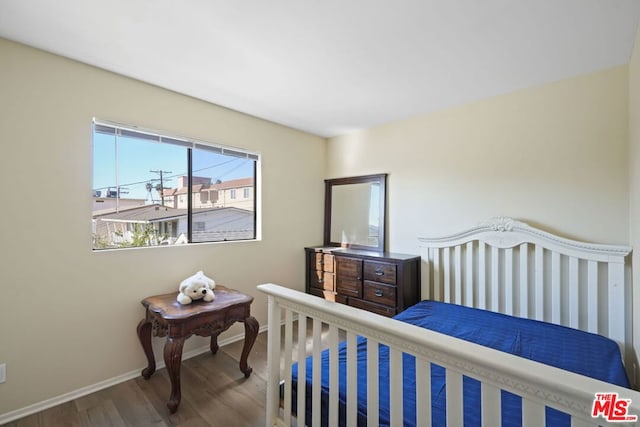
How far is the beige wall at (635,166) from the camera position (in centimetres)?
169

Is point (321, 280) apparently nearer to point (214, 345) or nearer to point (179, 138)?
point (214, 345)

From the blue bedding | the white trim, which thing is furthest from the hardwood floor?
the white trim

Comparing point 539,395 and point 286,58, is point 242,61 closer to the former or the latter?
point 286,58

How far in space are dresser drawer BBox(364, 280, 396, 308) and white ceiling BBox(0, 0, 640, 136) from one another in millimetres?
1794

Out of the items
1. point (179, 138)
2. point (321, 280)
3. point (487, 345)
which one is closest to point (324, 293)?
point (321, 280)

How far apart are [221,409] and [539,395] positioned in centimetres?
189

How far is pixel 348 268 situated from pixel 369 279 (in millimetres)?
273

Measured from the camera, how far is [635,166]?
1.77m

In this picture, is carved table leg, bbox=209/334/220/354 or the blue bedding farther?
carved table leg, bbox=209/334/220/354

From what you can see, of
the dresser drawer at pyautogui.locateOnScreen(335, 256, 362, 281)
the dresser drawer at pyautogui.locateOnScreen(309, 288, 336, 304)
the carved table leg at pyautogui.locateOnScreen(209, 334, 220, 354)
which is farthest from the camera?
the dresser drawer at pyautogui.locateOnScreen(309, 288, 336, 304)

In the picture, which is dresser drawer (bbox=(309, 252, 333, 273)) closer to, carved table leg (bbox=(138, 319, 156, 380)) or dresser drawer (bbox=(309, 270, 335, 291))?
dresser drawer (bbox=(309, 270, 335, 291))

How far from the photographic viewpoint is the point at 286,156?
3447 mm

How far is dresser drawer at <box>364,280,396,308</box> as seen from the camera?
2746 millimetres

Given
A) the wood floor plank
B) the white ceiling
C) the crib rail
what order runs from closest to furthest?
the crib rail, the white ceiling, the wood floor plank
